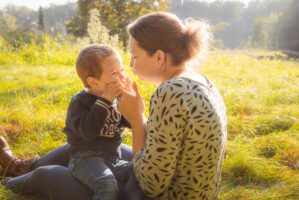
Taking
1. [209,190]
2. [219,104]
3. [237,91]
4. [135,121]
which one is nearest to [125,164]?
[135,121]

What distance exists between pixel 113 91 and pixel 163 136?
573 mm

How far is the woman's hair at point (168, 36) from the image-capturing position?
1.90 metres

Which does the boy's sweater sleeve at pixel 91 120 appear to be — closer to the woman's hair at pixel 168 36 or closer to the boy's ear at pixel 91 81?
the boy's ear at pixel 91 81

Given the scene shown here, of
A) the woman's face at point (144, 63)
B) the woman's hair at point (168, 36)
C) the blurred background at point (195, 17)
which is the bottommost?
the blurred background at point (195, 17)

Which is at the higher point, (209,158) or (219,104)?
(219,104)

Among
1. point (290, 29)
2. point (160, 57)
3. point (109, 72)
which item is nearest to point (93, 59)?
point (109, 72)

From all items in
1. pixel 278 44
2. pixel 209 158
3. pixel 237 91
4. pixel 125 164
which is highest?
pixel 209 158

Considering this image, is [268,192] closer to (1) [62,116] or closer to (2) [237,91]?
(1) [62,116]

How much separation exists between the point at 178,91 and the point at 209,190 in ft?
1.82

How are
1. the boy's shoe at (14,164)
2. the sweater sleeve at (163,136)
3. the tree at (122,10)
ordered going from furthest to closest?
the tree at (122,10) < the boy's shoe at (14,164) < the sweater sleeve at (163,136)

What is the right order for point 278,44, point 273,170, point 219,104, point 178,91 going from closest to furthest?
1. point 178,91
2. point 219,104
3. point 273,170
4. point 278,44

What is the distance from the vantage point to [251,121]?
13.7 feet

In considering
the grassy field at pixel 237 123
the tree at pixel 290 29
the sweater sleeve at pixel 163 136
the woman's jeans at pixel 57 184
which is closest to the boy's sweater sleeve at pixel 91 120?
the woman's jeans at pixel 57 184

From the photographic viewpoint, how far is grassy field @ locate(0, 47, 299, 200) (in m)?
2.88
